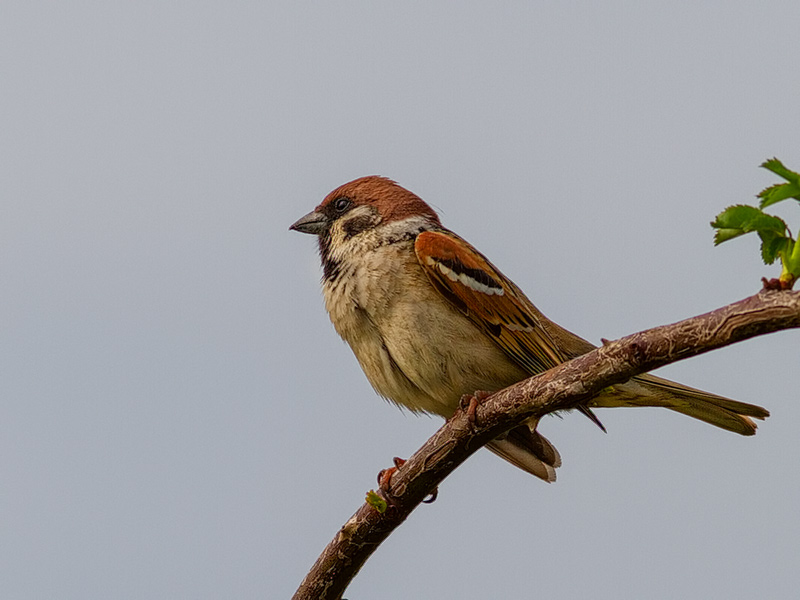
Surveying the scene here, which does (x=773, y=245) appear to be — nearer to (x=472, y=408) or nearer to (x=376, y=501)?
(x=472, y=408)

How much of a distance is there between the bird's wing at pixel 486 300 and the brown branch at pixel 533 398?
64.4 inches

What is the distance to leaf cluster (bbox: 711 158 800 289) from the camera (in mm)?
3152

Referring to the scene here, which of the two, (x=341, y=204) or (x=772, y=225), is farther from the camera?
(x=341, y=204)

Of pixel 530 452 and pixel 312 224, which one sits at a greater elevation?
pixel 312 224

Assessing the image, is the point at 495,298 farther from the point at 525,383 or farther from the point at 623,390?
the point at 525,383

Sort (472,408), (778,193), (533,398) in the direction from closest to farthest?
(778,193) < (533,398) < (472,408)

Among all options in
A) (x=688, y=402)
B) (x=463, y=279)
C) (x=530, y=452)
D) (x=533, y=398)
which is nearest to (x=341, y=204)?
(x=463, y=279)

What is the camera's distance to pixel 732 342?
3240 millimetres

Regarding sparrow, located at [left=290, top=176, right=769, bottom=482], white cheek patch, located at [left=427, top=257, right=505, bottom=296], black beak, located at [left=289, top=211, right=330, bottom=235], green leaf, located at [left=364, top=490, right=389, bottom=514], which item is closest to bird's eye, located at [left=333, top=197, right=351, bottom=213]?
black beak, located at [left=289, top=211, right=330, bottom=235]

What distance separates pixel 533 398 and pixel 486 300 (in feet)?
7.54

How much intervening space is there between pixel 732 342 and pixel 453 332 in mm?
2958

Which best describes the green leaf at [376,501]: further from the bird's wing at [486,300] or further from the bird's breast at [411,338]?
the bird's wing at [486,300]

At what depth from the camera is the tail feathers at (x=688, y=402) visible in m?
5.95

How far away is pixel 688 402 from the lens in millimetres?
6219
